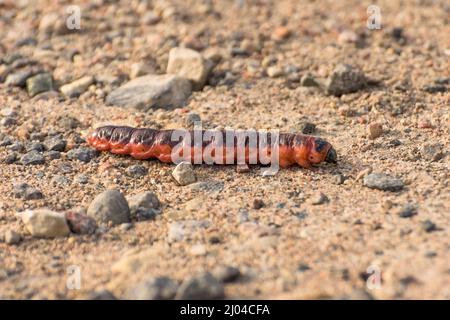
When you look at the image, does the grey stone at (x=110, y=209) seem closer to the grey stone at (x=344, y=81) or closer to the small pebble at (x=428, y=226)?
the small pebble at (x=428, y=226)

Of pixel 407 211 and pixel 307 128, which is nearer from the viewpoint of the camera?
pixel 407 211

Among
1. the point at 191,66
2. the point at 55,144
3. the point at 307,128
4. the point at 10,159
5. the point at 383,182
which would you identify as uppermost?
the point at 191,66

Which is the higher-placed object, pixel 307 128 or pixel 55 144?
pixel 307 128

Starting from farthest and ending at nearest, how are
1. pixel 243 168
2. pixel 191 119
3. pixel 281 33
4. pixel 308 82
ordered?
pixel 281 33
pixel 308 82
pixel 191 119
pixel 243 168

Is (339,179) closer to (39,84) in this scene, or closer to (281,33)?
(281,33)

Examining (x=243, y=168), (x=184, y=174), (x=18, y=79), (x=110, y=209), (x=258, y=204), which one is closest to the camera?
(x=110, y=209)

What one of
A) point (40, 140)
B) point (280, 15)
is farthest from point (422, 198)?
point (280, 15)
